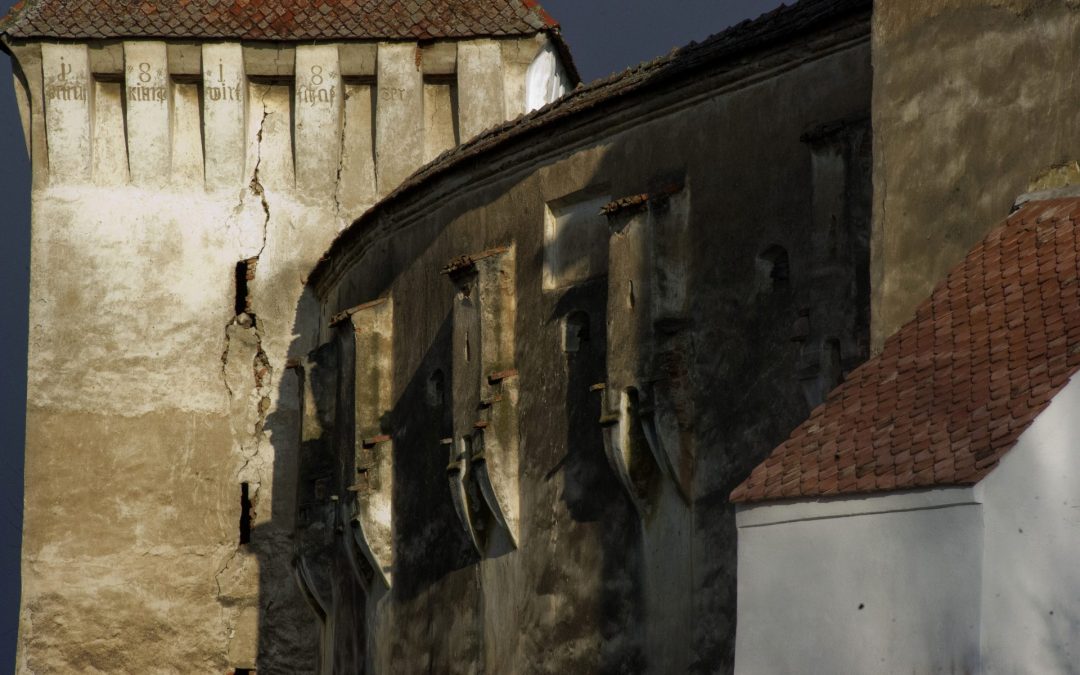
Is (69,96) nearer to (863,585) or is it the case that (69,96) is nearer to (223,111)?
(223,111)

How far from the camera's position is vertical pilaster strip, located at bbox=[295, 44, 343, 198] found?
972 inches

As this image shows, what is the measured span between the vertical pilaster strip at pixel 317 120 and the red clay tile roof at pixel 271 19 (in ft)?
1.01

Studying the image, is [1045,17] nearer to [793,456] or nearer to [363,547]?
[793,456]

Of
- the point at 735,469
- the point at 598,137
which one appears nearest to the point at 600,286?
the point at 598,137

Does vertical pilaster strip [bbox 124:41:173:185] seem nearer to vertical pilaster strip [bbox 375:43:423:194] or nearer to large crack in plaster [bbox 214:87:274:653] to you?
large crack in plaster [bbox 214:87:274:653]

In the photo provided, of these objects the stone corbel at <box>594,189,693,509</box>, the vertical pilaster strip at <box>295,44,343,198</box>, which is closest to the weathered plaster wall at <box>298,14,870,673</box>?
the stone corbel at <box>594,189,693,509</box>

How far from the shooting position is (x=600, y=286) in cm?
1716

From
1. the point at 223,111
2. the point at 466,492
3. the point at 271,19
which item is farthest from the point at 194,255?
the point at 466,492

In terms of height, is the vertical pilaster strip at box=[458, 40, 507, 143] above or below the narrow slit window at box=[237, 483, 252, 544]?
above

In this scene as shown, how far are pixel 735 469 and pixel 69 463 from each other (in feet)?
35.4

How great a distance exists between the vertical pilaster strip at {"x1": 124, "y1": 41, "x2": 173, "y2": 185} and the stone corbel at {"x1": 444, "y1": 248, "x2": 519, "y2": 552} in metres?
6.96

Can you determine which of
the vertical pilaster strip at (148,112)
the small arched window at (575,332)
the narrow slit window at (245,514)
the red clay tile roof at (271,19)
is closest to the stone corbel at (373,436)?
the small arched window at (575,332)

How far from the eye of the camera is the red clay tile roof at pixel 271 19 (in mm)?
24438

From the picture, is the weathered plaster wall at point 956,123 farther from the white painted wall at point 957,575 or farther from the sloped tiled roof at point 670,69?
the sloped tiled roof at point 670,69
